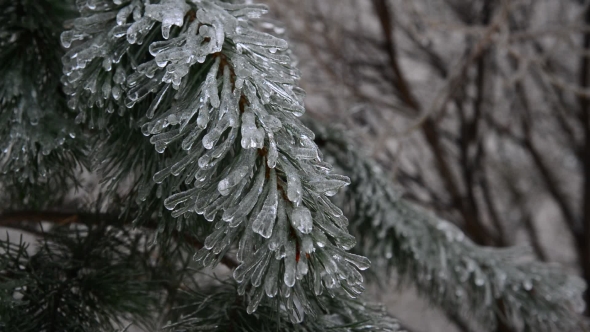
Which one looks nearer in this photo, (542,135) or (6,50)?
(6,50)

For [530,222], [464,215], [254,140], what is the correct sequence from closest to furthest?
[254,140] → [464,215] → [530,222]

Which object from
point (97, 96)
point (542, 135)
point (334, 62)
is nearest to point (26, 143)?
point (97, 96)

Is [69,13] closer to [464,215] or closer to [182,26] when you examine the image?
[182,26]

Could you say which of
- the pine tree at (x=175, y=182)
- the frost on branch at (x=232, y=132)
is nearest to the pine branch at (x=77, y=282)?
the pine tree at (x=175, y=182)

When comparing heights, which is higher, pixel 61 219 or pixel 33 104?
pixel 33 104

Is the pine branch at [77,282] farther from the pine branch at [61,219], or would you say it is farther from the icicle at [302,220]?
the icicle at [302,220]

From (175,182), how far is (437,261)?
316mm

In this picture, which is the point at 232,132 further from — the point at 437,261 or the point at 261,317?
the point at 437,261

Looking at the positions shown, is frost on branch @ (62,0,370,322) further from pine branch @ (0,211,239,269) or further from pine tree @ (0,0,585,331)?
pine branch @ (0,211,239,269)

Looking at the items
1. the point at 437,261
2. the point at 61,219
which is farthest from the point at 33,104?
the point at 437,261

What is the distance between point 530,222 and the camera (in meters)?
1.77

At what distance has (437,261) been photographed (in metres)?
0.51

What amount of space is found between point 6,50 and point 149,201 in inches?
6.4

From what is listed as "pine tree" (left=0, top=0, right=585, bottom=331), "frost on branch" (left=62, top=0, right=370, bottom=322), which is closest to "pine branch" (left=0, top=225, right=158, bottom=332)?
"pine tree" (left=0, top=0, right=585, bottom=331)
